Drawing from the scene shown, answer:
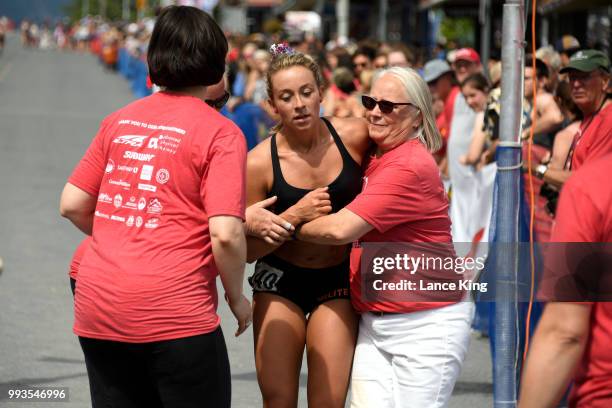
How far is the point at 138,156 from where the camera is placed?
3.65 meters

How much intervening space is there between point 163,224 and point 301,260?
3.34ft

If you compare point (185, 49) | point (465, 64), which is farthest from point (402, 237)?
point (465, 64)

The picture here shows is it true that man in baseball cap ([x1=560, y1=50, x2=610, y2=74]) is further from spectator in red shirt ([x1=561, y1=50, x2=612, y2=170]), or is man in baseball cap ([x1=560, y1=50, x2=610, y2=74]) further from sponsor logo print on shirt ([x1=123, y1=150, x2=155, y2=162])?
sponsor logo print on shirt ([x1=123, y1=150, x2=155, y2=162])

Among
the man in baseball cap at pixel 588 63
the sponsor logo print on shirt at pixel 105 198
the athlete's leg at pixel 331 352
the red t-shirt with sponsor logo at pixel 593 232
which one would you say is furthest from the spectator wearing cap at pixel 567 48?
the red t-shirt with sponsor logo at pixel 593 232

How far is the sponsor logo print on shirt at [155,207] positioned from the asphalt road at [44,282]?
305cm

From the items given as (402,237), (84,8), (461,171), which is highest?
(402,237)

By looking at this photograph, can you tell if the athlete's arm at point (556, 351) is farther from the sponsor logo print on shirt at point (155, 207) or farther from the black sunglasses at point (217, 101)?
the black sunglasses at point (217, 101)

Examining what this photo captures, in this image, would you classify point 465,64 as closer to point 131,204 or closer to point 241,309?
point 241,309

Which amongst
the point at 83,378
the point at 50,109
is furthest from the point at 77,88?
→ the point at 83,378

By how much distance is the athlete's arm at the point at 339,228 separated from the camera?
4.14m

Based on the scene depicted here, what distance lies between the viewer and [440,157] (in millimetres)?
10305

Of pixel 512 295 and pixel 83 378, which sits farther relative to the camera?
pixel 83 378

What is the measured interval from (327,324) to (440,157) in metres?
6.03

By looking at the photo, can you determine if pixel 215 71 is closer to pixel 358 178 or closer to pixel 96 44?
pixel 358 178
